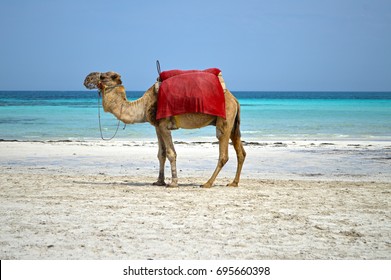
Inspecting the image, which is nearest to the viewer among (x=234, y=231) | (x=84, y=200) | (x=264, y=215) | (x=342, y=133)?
(x=234, y=231)

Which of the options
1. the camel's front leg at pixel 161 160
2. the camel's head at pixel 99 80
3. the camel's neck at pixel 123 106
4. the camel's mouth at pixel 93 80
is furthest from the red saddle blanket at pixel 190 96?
the camel's mouth at pixel 93 80

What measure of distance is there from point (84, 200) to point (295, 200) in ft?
9.87

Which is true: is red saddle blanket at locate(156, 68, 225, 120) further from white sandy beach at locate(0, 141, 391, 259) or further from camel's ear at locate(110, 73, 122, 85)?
white sandy beach at locate(0, 141, 391, 259)

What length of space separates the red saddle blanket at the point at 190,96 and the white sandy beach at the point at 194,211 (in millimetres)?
1271

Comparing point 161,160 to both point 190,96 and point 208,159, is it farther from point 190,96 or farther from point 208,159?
point 208,159

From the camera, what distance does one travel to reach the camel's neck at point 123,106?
426 inches

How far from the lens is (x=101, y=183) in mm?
11336

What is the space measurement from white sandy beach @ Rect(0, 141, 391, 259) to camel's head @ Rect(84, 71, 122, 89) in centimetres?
166

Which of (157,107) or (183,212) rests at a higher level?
(157,107)

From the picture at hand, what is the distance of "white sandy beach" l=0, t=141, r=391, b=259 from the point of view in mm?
→ 6629

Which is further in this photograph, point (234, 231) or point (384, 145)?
point (384, 145)
